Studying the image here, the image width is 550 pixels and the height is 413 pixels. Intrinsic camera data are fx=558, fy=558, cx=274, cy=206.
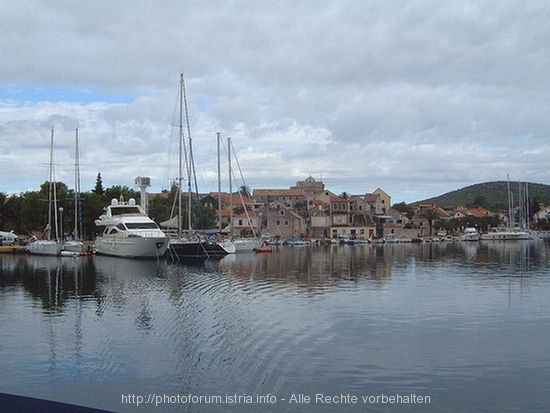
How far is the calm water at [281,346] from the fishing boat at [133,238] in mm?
22154

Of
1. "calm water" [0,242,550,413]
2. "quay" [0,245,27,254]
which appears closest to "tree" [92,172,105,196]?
"quay" [0,245,27,254]

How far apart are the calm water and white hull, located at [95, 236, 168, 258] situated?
71.6ft

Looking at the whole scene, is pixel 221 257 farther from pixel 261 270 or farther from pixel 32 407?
pixel 32 407

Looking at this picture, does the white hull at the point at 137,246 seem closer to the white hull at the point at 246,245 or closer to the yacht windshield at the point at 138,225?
the yacht windshield at the point at 138,225

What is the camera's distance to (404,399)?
1290 centimetres

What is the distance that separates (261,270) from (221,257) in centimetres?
1559

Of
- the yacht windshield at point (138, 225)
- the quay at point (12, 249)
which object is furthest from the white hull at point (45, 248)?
the yacht windshield at point (138, 225)

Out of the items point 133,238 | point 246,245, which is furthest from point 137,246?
point 246,245

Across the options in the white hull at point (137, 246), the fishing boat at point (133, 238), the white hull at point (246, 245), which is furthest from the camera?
the white hull at point (246, 245)

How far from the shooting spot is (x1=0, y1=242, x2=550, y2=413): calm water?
43.5 feet

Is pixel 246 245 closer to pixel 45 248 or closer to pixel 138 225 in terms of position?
pixel 138 225

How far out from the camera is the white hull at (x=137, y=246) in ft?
183

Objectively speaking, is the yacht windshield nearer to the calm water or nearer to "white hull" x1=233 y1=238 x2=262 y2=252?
"white hull" x1=233 y1=238 x2=262 y2=252

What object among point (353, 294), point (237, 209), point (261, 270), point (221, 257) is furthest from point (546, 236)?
point (353, 294)
